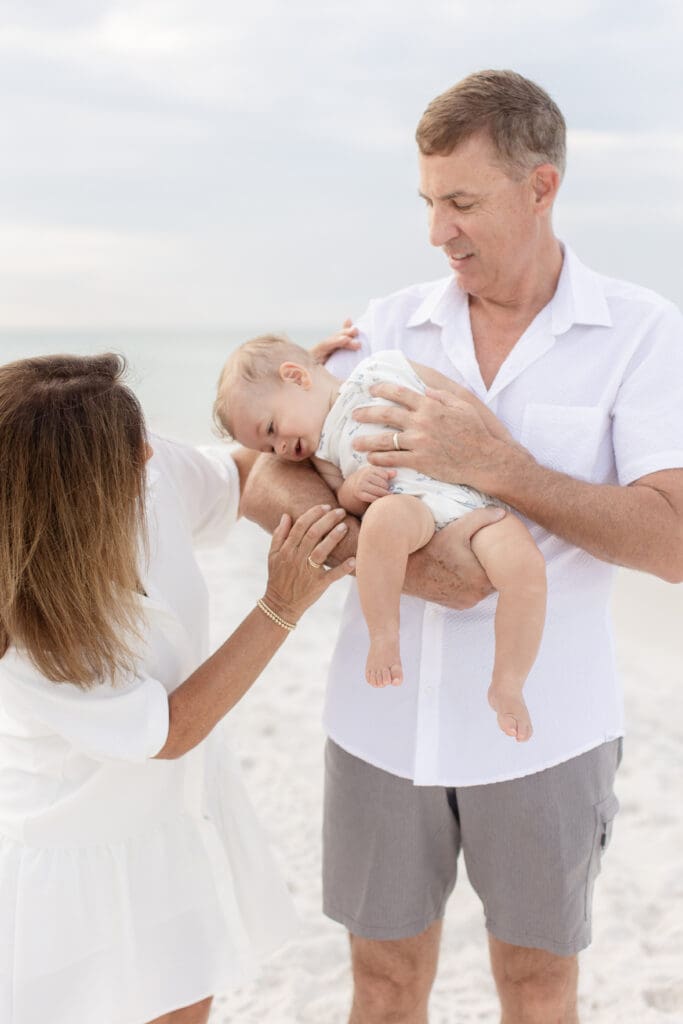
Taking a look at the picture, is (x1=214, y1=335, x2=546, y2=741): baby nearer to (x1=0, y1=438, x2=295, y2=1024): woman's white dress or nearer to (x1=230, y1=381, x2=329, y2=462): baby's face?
(x1=230, y1=381, x2=329, y2=462): baby's face

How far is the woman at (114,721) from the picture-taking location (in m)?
1.97

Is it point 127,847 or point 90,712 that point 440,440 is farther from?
point 127,847

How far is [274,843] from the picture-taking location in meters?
4.69

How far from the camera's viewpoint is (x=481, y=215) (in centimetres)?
239

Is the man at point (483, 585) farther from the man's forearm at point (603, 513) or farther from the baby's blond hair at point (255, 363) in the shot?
the baby's blond hair at point (255, 363)

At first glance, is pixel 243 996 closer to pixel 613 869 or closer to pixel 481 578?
pixel 613 869

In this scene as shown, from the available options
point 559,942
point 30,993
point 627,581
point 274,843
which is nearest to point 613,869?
point 274,843

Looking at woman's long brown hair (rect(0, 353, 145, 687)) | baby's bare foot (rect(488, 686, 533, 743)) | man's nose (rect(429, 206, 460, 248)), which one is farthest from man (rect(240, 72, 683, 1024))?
woman's long brown hair (rect(0, 353, 145, 687))

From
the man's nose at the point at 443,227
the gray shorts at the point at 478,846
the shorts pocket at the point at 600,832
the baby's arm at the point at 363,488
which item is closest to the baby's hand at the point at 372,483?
the baby's arm at the point at 363,488

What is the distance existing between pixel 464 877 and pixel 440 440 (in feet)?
9.12

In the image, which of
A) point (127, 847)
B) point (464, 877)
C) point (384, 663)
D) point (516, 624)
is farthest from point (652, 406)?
point (464, 877)

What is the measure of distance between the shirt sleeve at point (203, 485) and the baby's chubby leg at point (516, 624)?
0.82m

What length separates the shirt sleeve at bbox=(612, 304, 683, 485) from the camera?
7.28ft

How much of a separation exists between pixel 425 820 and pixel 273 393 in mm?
1133
